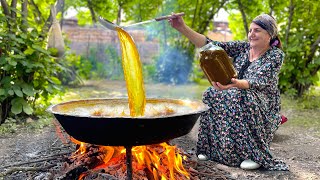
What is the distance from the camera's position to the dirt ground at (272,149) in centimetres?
309

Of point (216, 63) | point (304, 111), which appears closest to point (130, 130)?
point (216, 63)

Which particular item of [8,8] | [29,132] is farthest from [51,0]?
[29,132]

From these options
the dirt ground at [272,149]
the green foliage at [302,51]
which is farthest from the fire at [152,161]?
the green foliage at [302,51]

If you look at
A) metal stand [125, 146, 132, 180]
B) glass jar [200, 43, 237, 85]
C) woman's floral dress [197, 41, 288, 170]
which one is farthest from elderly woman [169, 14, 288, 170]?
metal stand [125, 146, 132, 180]

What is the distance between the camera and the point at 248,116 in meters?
3.14

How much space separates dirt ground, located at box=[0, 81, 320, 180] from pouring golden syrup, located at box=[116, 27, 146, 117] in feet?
3.50

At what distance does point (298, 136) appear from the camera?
15.1 feet

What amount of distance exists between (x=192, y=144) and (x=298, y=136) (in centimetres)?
148

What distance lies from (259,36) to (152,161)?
4.55 ft

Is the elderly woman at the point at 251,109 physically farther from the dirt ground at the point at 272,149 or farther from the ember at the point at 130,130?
the ember at the point at 130,130

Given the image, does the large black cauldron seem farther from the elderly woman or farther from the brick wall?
the brick wall

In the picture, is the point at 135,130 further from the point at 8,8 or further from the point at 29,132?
the point at 8,8

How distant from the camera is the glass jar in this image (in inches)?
95.7

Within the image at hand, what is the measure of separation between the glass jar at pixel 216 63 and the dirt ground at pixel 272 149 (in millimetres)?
853
